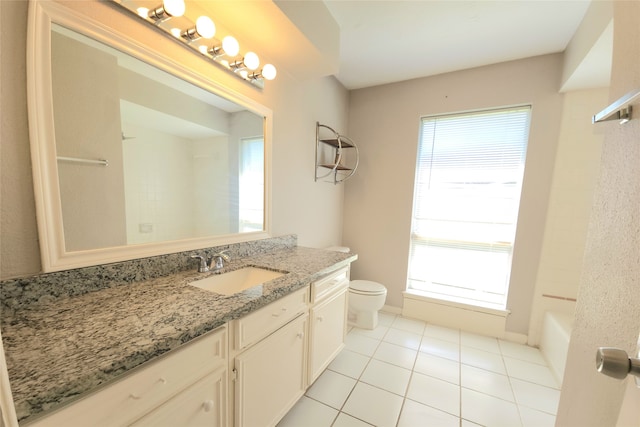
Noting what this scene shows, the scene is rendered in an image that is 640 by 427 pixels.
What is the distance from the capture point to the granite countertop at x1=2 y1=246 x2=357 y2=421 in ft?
1.59

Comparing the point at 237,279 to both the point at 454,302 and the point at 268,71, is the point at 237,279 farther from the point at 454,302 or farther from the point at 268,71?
the point at 454,302

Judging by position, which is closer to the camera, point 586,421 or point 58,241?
point 586,421

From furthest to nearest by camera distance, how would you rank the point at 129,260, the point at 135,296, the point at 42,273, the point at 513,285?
the point at 513,285, the point at 129,260, the point at 135,296, the point at 42,273

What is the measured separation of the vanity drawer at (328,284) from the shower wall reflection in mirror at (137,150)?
2.06 ft

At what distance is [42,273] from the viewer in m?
0.78

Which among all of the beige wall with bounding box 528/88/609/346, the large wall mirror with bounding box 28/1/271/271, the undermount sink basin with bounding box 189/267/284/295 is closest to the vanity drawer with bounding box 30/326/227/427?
the undermount sink basin with bounding box 189/267/284/295

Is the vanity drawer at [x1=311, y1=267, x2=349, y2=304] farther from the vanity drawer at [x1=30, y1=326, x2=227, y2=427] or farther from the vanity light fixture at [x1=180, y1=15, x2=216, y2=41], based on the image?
the vanity light fixture at [x1=180, y1=15, x2=216, y2=41]

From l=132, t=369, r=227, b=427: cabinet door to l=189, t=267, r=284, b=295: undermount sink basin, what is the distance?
1.46ft

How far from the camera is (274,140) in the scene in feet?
5.80

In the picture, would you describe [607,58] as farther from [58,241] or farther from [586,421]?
[58,241]

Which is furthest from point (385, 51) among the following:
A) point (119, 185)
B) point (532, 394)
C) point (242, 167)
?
point (532, 394)

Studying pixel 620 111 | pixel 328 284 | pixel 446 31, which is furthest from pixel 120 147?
pixel 446 31

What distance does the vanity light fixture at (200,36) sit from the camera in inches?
38.7

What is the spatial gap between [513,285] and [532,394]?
905mm
